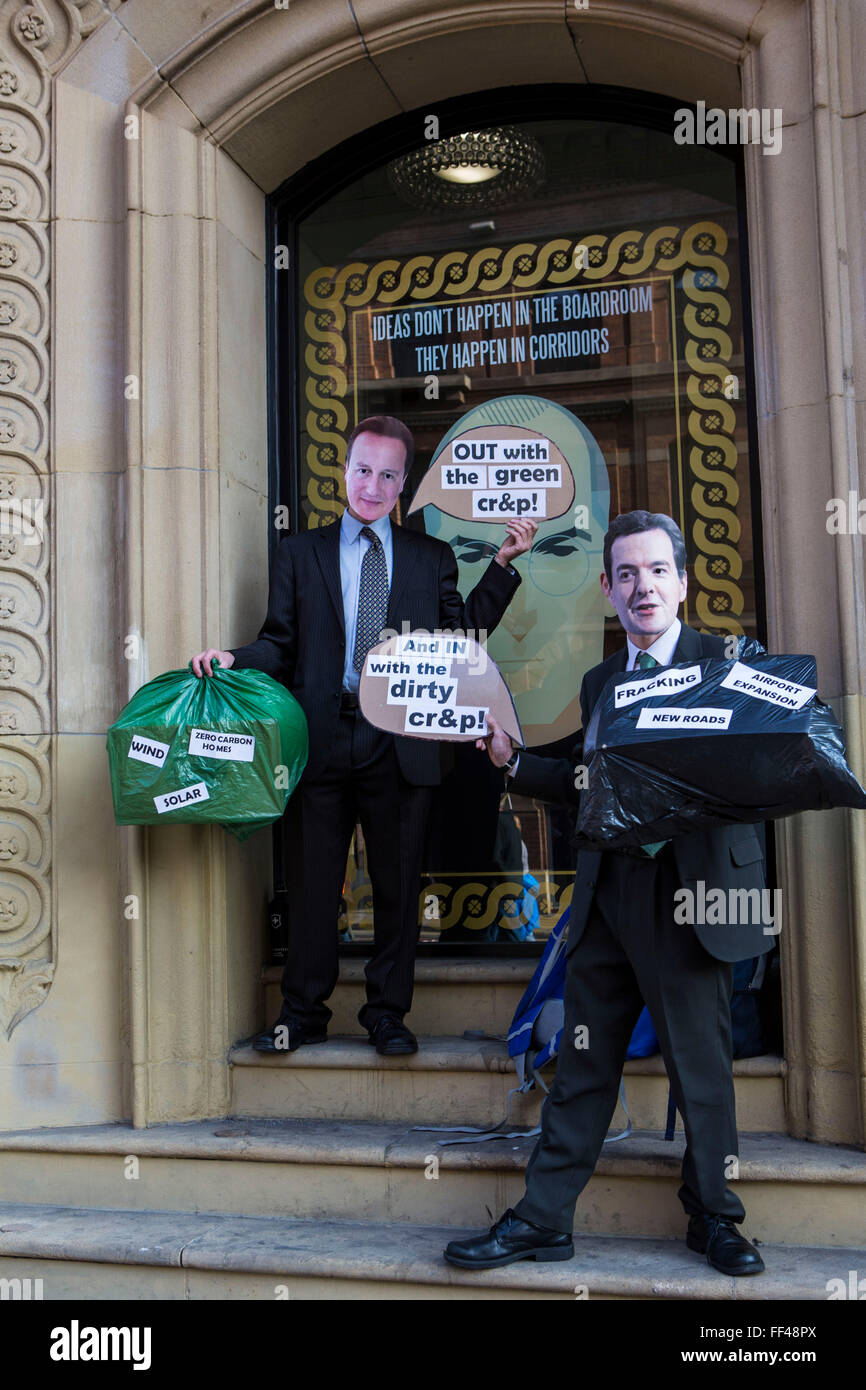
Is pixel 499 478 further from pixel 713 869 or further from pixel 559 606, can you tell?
pixel 713 869

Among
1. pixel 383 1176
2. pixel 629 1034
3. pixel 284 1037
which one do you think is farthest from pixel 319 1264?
pixel 629 1034

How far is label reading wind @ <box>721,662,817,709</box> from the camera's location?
12.3 ft

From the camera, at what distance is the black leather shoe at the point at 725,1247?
3850mm

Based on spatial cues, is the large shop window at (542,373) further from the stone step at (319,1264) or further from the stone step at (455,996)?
the stone step at (319,1264)

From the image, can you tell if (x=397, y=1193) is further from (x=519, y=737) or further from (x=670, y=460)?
(x=670, y=460)

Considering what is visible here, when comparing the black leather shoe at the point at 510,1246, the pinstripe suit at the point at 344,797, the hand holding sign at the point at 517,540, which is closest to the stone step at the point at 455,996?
the pinstripe suit at the point at 344,797

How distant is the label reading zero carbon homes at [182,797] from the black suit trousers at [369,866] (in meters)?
Result: 0.51

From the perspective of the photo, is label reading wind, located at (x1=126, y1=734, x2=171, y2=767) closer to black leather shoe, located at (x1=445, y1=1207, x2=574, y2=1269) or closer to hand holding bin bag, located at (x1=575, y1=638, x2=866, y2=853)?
hand holding bin bag, located at (x1=575, y1=638, x2=866, y2=853)

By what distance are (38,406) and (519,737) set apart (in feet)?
7.79

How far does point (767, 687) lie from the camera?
3801mm

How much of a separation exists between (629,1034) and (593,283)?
326 centimetres

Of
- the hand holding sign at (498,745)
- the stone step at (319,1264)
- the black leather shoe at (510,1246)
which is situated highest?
the hand holding sign at (498,745)
